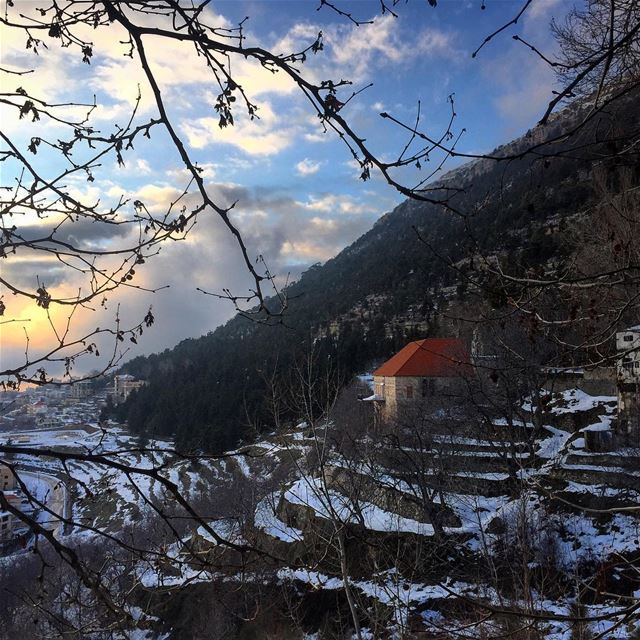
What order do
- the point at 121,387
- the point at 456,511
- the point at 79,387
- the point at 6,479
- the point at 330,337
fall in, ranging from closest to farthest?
the point at 6,479 → the point at 79,387 → the point at 456,511 → the point at 121,387 → the point at 330,337

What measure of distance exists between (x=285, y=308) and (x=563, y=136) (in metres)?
0.95

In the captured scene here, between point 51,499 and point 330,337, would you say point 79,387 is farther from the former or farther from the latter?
point 330,337

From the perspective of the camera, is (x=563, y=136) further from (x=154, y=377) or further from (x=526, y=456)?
(x=154, y=377)

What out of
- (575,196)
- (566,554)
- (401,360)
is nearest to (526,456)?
(566,554)

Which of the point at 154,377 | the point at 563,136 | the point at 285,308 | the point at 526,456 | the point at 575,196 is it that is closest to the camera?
the point at 563,136

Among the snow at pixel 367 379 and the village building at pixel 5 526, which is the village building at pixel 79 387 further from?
the snow at pixel 367 379

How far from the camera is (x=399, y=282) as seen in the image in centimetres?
6588

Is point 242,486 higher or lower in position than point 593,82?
lower

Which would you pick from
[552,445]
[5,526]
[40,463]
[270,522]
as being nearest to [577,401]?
[552,445]

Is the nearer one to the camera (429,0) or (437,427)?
(429,0)

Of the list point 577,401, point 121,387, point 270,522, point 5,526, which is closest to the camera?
point 5,526

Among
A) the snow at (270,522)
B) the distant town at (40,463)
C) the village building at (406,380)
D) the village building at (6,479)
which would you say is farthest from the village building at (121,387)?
the village building at (406,380)

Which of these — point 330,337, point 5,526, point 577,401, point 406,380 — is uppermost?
point 330,337

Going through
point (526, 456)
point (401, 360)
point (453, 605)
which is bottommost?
point (453, 605)
